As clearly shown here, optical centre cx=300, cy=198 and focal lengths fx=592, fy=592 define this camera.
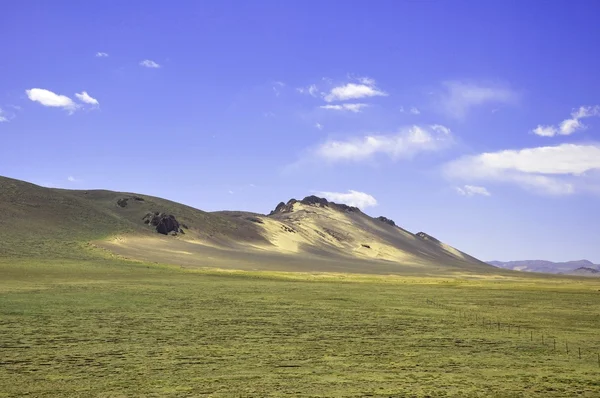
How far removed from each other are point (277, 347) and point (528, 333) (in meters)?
14.2

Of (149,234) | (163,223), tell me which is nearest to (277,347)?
(149,234)

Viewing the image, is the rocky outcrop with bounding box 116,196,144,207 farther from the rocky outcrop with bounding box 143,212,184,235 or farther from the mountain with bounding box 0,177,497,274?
the rocky outcrop with bounding box 143,212,184,235

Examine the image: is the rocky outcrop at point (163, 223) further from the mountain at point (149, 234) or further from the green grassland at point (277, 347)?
the green grassland at point (277, 347)

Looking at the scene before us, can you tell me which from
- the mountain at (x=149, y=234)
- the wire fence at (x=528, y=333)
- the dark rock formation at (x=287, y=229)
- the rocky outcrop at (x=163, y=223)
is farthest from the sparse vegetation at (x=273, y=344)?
the dark rock formation at (x=287, y=229)

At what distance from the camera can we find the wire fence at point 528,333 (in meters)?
23.6

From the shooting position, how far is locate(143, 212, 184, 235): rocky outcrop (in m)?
129

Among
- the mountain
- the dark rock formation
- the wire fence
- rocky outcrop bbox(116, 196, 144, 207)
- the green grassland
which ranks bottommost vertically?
the green grassland

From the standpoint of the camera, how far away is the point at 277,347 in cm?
2281

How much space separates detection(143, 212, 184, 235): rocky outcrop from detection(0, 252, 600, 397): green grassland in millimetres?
84748

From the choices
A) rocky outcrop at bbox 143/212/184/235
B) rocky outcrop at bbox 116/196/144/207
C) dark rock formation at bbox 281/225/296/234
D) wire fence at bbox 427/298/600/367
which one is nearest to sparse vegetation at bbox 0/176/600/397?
wire fence at bbox 427/298/600/367

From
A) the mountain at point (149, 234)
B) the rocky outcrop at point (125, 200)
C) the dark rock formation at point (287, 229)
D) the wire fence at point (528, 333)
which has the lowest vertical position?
the wire fence at point (528, 333)

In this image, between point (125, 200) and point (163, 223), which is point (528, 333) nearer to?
point (163, 223)

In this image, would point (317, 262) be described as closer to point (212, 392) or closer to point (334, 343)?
point (334, 343)

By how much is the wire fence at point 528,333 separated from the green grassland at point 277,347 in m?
0.18
